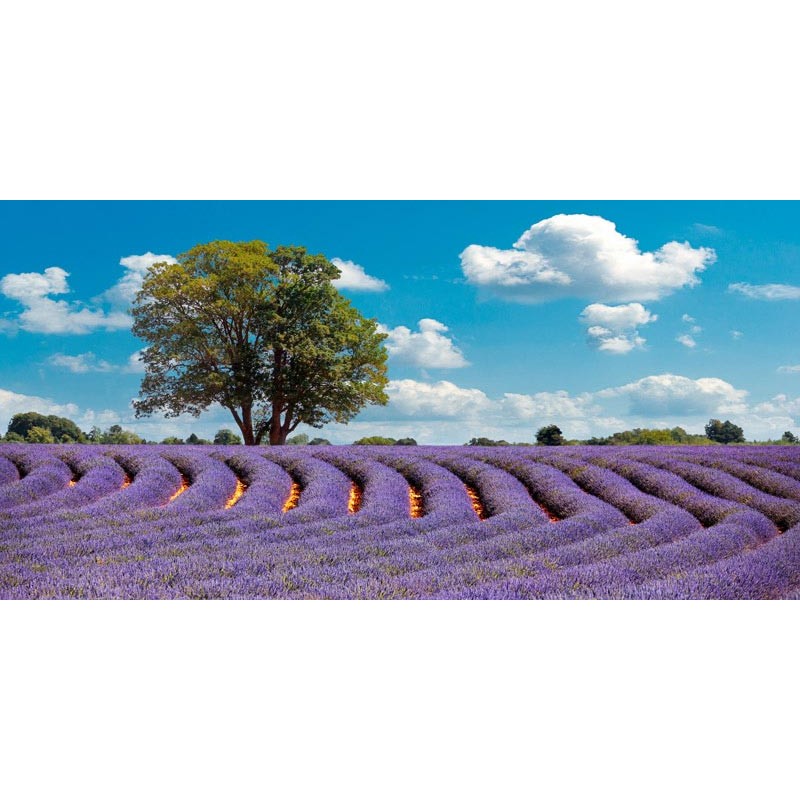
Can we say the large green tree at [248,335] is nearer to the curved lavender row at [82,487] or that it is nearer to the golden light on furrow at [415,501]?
the curved lavender row at [82,487]

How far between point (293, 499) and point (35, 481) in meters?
3.39

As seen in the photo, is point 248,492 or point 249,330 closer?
point 248,492

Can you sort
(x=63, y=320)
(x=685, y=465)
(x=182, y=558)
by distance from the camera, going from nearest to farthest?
(x=182, y=558)
(x=63, y=320)
(x=685, y=465)

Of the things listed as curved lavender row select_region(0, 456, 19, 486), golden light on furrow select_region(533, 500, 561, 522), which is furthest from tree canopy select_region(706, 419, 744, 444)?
curved lavender row select_region(0, 456, 19, 486)

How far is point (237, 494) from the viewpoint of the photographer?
31.7 ft

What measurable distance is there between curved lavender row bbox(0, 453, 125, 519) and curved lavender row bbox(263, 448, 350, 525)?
8.00 feet

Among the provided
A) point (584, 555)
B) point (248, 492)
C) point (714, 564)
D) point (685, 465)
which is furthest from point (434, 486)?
point (714, 564)

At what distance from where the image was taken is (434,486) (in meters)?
9.71

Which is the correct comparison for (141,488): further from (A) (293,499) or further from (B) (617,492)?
(B) (617,492)

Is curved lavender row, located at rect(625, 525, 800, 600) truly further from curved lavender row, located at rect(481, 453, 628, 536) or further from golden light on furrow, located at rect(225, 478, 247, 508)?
golden light on furrow, located at rect(225, 478, 247, 508)

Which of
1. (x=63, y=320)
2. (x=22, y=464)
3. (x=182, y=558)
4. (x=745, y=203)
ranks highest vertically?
(x=745, y=203)
